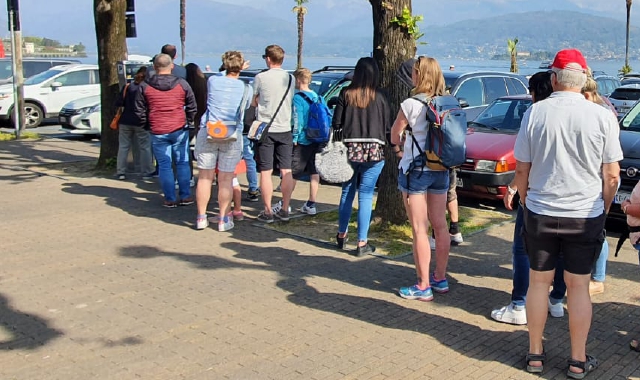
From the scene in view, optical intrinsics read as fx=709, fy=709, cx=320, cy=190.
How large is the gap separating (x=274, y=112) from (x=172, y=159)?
214 centimetres

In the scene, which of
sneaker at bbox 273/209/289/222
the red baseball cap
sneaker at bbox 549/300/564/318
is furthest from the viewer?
sneaker at bbox 273/209/289/222

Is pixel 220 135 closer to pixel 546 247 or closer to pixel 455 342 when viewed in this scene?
pixel 455 342

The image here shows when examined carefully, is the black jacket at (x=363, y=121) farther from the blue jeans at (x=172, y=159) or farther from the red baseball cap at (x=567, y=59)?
the blue jeans at (x=172, y=159)

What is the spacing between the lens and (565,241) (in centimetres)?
425

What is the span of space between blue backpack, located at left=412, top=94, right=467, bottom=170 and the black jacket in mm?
1130

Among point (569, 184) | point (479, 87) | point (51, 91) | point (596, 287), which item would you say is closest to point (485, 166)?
point (596, 287)

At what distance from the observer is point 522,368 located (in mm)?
4516

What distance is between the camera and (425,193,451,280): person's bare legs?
5.74 meters

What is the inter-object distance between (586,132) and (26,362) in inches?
148

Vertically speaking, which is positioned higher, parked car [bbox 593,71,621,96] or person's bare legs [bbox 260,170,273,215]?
parked car [bbox 593,71,621,96]

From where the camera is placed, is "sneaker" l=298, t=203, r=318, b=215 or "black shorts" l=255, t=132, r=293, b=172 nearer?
"black shorts" l=255, t=132, r=293, b=172

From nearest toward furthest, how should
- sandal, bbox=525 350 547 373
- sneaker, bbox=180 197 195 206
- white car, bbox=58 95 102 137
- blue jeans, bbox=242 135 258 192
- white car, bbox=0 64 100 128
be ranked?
sandal, bbox=525 350 547 373
sneaker, bbox=180 197 195 206
blue jeans, bbox=242 135 258 192
white car, bbox=58 95 102 137
white car, bbox=0 64 100 128

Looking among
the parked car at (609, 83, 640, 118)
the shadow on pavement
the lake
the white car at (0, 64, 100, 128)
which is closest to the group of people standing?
the shadow on pavement

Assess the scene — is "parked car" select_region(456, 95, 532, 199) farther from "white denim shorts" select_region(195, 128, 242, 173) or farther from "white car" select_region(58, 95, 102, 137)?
"white car" select_region(58, 95, 102, 137)
